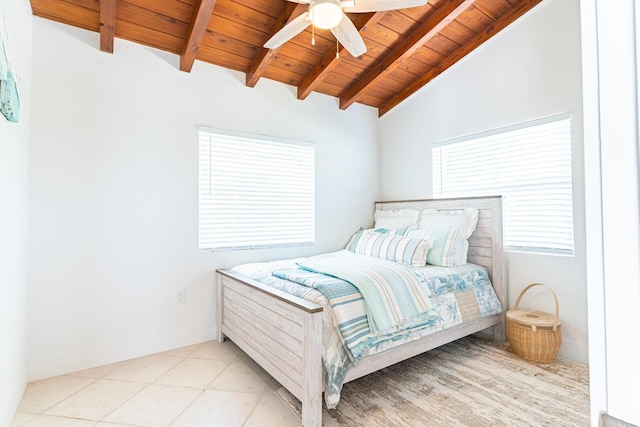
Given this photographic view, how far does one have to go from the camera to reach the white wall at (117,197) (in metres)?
2.40

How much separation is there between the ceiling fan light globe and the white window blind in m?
1.62

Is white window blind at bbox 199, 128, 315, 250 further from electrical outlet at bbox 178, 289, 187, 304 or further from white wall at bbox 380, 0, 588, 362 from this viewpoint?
white wall at bbox 380, 0, 588, 362

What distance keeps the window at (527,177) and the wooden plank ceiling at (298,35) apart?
1034mm

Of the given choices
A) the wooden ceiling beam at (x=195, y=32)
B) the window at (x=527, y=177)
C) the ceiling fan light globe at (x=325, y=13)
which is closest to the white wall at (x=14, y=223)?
Answer: the wooden ceiling beam at (x=195, y=32)

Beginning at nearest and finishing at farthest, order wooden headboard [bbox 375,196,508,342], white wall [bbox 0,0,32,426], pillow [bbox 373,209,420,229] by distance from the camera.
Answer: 1. white wall [bbox 0,0,32,426]
2. wooden headboard [bbox 375,196,508,342]
3. pillow [bbox 373,209,420,229]

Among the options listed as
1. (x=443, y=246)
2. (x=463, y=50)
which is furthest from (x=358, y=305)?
(x=463, y=50)

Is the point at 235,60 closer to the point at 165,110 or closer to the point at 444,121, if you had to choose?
the point at 165,110

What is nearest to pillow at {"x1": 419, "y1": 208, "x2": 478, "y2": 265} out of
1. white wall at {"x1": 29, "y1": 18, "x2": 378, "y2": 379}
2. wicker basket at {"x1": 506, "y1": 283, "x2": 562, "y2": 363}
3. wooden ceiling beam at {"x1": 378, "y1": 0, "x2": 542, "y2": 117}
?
wicker basket at {"x1": 506, "y1": 283, "x2": 562, "y2": 363}

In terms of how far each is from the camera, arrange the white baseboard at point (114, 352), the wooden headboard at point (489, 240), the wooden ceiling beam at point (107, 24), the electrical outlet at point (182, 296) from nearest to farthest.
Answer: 1. the wooden ceiling beam at point (107, 24)
2. the white baseboard at point (114, 352)
3. the electrical outlet at point (182, 296)
4. the wooden headboard at point (489, 240)

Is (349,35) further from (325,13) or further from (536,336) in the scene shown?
(536,336)

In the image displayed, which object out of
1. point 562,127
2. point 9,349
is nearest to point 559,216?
point 562,127

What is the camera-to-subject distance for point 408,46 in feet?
10.1

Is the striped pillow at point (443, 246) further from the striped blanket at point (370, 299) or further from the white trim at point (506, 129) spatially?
the white trim at point (506, 129)

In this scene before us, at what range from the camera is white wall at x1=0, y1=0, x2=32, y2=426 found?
5.73ft
